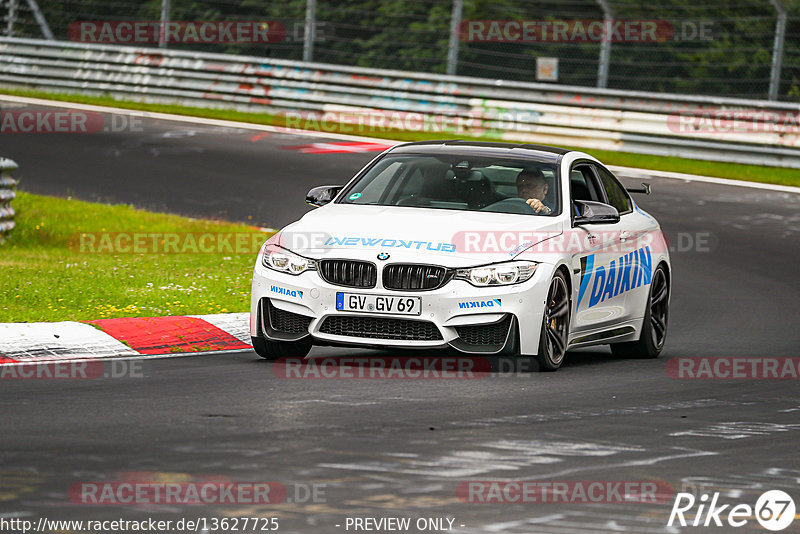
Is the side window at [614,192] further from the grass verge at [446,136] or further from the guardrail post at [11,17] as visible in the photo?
the guardrail post at [11,17]

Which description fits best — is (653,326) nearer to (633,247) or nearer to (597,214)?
(633,247)

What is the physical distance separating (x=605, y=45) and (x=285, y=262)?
1585 centimetres

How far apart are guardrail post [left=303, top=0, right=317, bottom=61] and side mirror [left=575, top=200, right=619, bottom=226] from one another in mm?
17398

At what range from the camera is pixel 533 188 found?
1089cm

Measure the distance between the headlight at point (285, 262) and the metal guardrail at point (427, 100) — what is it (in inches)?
587

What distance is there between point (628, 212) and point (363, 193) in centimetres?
227

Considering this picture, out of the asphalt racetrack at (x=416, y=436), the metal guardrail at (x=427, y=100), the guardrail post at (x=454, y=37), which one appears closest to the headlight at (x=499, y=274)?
the asphalt racetrack at (x=416, y=436)

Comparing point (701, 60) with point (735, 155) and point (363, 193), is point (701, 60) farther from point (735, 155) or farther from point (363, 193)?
point (363, 193)

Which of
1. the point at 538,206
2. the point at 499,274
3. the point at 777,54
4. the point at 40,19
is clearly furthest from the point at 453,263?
the point at 40,19

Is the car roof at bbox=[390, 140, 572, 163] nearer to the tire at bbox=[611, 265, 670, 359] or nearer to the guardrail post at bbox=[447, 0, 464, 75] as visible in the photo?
the tire at bbox=[611, 265, 670, 359]

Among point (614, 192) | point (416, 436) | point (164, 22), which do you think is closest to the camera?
point (416, 436)

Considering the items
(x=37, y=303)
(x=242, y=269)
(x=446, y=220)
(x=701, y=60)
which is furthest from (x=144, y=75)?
(x=446, y=220)

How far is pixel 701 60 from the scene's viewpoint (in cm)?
2733

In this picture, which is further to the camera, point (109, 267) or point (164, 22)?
point (164, 22)
